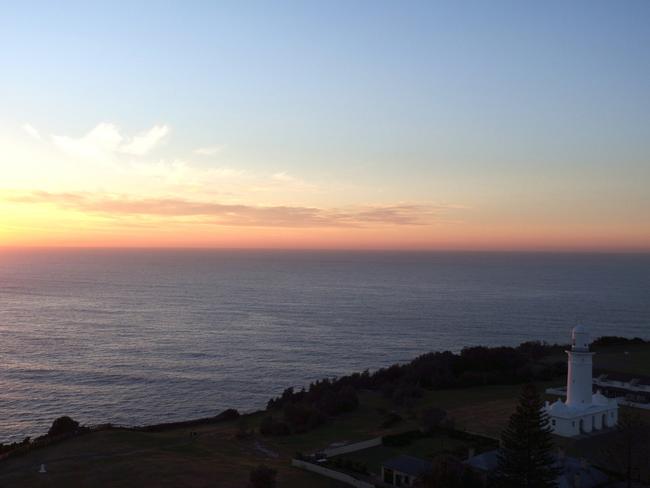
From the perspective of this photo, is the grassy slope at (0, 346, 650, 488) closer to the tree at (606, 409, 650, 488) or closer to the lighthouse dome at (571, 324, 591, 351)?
the tree at (606, 409, 650, 488)

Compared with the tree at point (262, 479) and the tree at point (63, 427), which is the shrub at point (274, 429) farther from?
the tree at point (262, 479)

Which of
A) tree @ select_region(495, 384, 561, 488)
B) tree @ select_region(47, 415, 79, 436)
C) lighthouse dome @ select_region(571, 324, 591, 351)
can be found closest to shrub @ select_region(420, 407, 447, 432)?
lighthouse dome @ select_region(571, 324, 591, 351)

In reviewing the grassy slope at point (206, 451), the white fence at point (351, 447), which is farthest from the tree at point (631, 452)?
the white fence at point (351, 447)

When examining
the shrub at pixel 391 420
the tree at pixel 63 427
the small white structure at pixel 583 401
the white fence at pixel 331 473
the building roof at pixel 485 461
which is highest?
the small white structure at pixel 583 401

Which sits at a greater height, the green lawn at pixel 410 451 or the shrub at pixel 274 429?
the green lawn at pixel 410 451

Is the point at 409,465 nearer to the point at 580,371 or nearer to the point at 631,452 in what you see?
the point at 631,452

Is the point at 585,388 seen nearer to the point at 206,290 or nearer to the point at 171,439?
the point at 171,439
